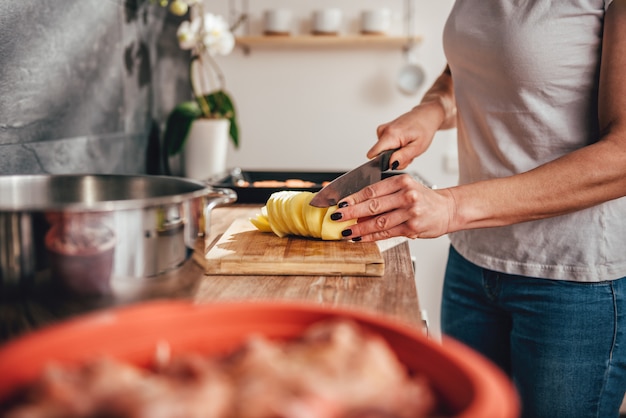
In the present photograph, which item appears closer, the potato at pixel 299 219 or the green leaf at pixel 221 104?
the potato at pixel 299 219

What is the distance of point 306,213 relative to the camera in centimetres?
118

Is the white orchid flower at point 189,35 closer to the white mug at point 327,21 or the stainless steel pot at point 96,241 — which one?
the white mug at point 327,21

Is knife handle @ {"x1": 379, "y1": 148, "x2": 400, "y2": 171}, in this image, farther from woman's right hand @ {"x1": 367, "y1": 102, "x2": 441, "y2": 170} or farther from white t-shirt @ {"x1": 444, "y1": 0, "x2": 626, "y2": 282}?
white t-shirt @ {"x1": 444, "y1": 0, "x2": 626, "y2": 282}

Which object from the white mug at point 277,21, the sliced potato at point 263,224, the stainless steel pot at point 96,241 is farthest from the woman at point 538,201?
the white mug at point 277,21

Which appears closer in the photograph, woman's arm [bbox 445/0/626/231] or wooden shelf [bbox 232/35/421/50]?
woman's arm [bbox 445/0/626/231]

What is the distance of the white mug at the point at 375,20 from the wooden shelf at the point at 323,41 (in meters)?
0.04

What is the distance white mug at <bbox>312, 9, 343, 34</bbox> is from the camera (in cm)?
282

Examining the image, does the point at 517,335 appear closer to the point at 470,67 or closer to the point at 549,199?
the point at 549,199

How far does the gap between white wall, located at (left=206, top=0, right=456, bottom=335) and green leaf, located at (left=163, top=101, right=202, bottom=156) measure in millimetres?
719

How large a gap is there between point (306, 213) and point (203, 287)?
11.2 inches

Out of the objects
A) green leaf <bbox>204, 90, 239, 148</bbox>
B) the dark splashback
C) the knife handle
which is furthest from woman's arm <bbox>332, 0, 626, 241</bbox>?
green leaf <bbox>204, 90, 239, 148</bbox>

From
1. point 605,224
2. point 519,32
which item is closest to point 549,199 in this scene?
point 605,224

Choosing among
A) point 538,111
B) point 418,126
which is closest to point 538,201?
point 538,111

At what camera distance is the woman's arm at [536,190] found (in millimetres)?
1021
